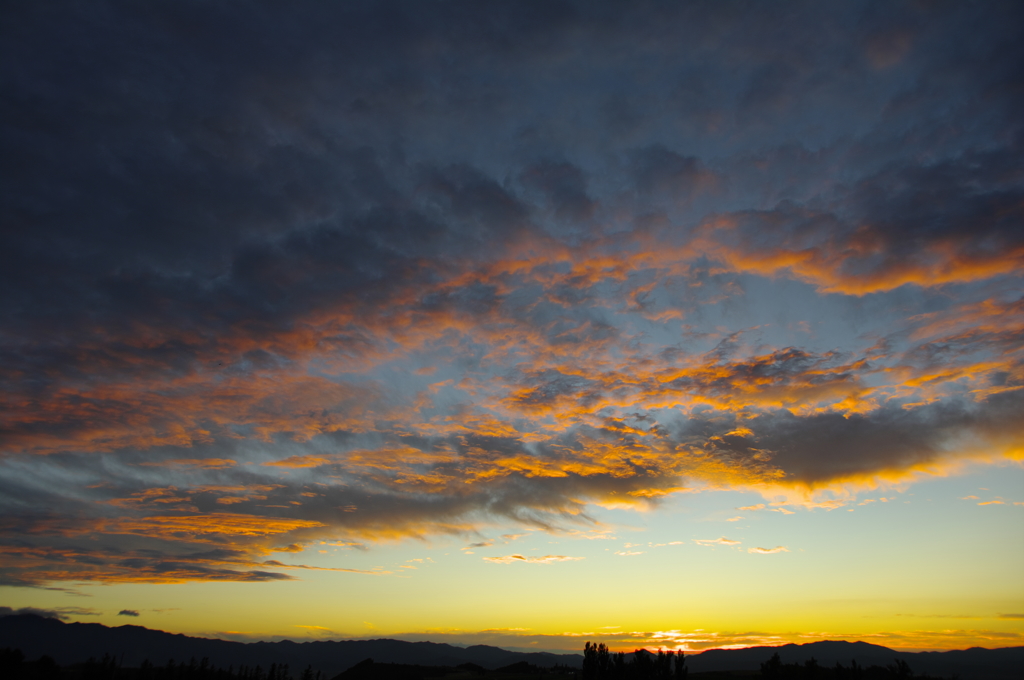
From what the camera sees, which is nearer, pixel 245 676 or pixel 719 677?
pixel 719 677

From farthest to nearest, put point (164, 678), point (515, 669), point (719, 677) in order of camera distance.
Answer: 1. point (515, 669)
2. point (164, 678)
3. point (719, 677)

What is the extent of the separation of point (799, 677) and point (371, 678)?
454 ft

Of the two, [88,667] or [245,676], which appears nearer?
[88,667]

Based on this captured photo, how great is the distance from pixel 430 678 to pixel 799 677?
11166 cm

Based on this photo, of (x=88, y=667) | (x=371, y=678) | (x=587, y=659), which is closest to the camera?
(x=587, y=659)

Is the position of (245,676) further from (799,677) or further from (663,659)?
(799,677)

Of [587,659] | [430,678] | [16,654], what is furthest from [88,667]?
[587,659]

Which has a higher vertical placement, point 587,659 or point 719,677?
point 587,659

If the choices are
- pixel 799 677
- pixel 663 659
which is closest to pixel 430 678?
pixel 663 659

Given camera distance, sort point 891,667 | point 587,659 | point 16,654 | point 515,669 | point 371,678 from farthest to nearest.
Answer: point 515,669
point 371,678
point 16,654
point 587,659
point 891,667

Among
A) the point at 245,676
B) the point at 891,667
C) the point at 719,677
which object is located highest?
the point at 891,667

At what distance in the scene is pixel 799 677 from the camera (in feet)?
281

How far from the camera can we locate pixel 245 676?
199500 mm

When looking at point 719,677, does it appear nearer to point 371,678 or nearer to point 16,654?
point 371,678
